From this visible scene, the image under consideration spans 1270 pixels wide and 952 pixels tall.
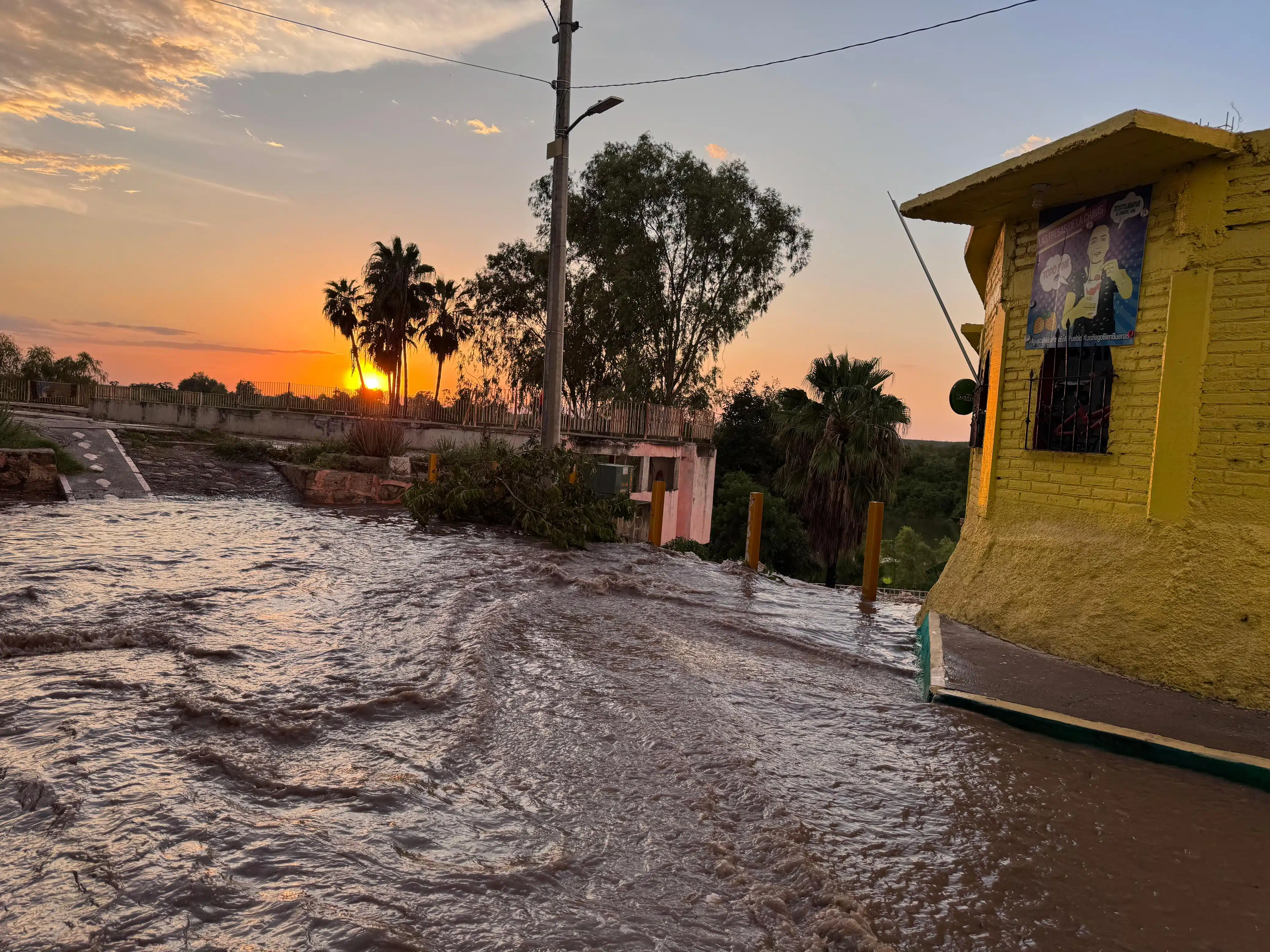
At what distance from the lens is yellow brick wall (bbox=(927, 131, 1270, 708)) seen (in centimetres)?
518

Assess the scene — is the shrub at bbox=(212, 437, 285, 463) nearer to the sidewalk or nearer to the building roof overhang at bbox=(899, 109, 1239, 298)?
the building roof overhang at bbox=(899, 109, 1239, 298)

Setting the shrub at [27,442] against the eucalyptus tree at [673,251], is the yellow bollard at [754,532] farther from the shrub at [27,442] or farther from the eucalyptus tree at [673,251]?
the eucalyptus tree at [673,251]

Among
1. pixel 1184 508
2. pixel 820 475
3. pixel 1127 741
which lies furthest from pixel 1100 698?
pixel 820 475

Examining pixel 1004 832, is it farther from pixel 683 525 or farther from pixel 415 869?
pixel 683 525

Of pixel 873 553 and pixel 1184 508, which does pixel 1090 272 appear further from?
pixel 873 553

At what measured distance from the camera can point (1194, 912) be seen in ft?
9.67

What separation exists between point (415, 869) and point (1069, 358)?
584cm

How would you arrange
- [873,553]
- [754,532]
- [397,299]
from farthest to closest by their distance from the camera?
[397,299] → [754,532] → [873,553]

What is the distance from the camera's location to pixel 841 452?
23812 millimetres

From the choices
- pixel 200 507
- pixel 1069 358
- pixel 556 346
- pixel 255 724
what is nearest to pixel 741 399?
pixel 556 346

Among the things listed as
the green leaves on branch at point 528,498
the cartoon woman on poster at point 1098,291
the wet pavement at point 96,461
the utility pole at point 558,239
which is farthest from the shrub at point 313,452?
the cartoon woman on poster at point 1098,291

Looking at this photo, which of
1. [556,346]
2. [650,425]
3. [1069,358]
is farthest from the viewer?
[650,425]

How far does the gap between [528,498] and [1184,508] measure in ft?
28.9

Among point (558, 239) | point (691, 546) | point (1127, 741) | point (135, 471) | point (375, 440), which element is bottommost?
point (691, 546)
